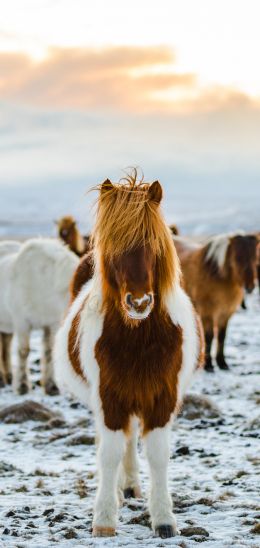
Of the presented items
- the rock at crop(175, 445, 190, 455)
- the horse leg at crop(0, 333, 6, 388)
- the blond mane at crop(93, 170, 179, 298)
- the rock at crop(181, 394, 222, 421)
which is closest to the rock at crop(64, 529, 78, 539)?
the blond mane at crop(93, 170, 179, 298)

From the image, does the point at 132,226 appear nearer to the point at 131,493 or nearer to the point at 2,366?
the point at 131,493

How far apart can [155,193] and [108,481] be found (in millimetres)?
1865

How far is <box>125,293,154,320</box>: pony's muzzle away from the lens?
4.08 meters

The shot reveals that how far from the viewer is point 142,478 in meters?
6.11

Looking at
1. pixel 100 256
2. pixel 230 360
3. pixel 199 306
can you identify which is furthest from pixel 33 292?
pixel 100 256

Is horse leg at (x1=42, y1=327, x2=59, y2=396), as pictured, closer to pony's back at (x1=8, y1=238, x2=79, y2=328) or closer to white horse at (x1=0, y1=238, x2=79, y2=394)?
white horse at (x1=0, y1=238, x2=79, y2=394)

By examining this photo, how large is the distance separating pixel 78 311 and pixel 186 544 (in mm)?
1756

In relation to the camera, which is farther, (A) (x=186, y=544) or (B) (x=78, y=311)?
(B) (x=78, y=311)

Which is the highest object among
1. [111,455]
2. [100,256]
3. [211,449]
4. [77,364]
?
[100,256]

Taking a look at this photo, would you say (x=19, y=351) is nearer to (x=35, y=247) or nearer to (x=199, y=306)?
(x=35, y=247)

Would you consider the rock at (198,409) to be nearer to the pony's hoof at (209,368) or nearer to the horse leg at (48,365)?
the horse leg at (48,365)

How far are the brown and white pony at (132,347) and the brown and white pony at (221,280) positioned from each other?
7118 mm

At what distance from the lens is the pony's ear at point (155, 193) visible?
4.51 meters

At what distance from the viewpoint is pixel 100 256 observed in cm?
454
